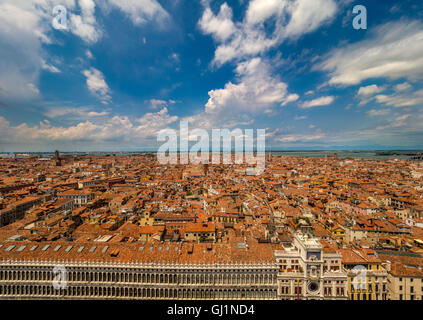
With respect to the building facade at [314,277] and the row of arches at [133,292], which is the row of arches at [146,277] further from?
the building facade at [314,277]

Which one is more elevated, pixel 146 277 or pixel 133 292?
pixel 146 277

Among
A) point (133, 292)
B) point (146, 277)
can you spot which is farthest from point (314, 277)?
point (133, 292)

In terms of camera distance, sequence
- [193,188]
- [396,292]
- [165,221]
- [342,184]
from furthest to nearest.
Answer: [342,184] → [193,188] → [165,221] → [396,292]

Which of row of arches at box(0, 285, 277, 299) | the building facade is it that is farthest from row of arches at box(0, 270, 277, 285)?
the building facade

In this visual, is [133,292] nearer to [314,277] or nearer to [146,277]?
[146,277]

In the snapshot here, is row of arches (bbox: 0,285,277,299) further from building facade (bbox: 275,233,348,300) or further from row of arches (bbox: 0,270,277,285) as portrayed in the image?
building facade (bbox: 275,233,348,300)

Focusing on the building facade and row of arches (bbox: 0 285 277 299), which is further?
the building facade

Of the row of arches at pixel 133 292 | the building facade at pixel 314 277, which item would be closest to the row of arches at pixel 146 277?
the row of arches at pixel 133 292
